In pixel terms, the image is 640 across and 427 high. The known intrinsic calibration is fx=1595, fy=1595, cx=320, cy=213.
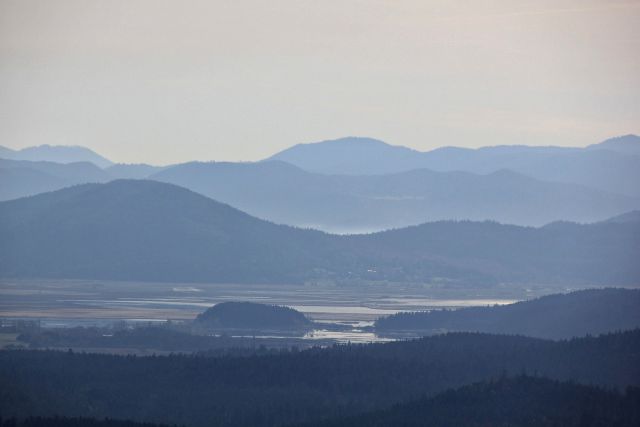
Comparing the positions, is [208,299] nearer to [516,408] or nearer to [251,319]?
[251,319]

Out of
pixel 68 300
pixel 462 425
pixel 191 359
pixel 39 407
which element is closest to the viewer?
pixel 462 425

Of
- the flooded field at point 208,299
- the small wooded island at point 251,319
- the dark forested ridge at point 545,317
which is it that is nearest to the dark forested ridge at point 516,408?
the flooded field at point 208,299

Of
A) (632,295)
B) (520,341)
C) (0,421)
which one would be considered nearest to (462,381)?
(520,341)

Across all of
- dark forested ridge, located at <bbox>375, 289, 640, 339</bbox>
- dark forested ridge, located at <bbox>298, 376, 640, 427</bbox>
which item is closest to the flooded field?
dark forested ridge, located at <bbox>375, 289, 640, 339</bbox>

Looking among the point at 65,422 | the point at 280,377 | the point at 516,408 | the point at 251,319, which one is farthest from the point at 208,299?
the point at 516,408

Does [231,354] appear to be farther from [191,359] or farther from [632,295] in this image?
[632,295]
